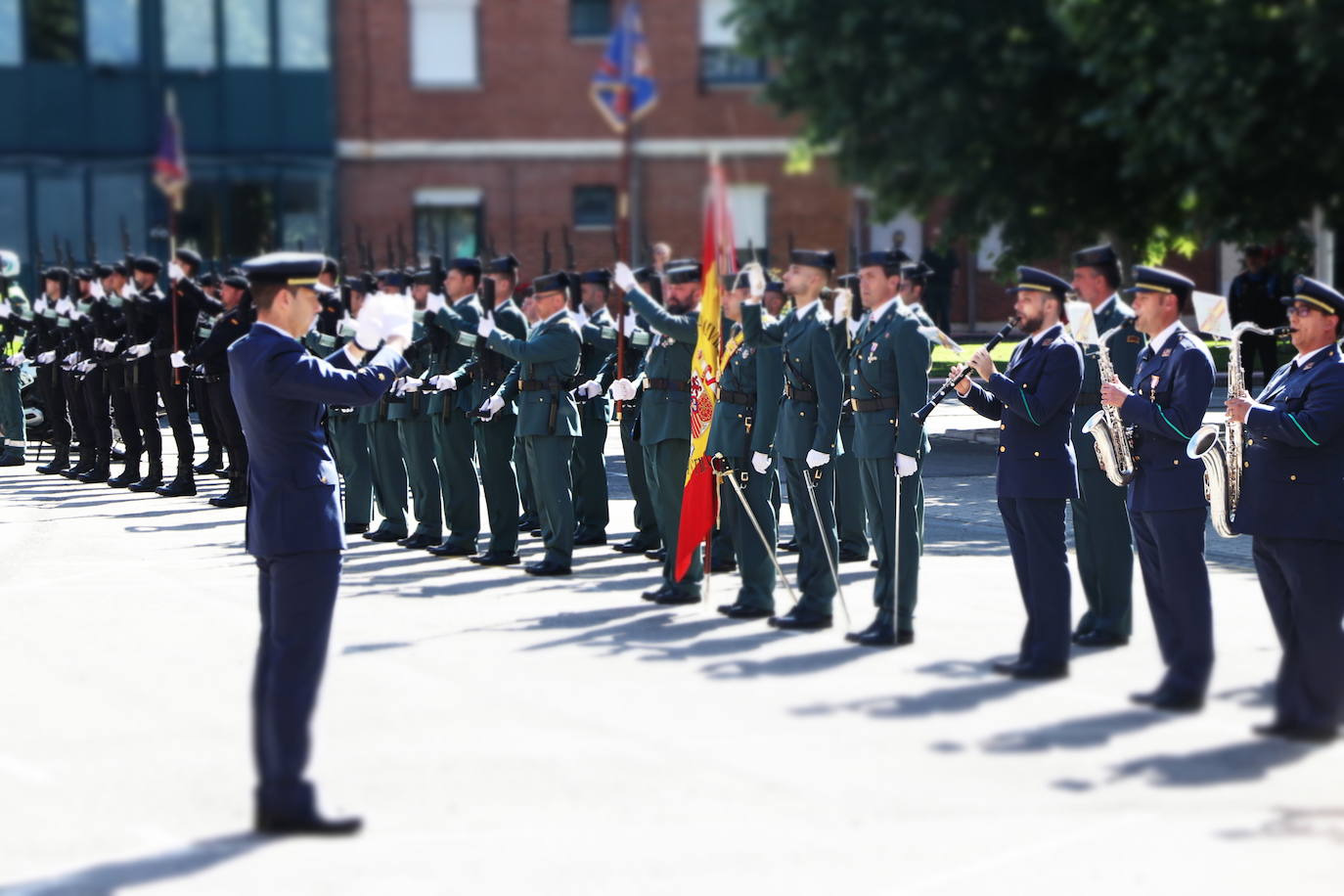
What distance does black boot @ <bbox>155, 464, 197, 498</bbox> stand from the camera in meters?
18.6

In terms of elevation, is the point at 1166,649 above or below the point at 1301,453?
below

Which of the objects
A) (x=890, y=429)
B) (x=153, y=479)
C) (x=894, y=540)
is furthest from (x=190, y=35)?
(x=894, y=540)

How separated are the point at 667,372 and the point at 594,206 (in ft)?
75.9

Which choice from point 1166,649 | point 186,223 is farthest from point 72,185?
point 1166,649

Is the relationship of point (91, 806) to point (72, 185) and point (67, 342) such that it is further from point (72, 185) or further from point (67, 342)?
point (72, 185)

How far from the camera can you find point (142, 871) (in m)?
6.72

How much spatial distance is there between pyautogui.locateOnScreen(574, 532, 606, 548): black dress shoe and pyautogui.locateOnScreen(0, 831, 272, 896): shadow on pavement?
7.94m

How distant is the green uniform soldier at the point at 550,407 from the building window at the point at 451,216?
2111cm

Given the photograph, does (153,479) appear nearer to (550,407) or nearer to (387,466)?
(387,466)

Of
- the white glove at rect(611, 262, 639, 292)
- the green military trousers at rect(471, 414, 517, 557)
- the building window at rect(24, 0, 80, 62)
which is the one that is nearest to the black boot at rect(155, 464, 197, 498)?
the green military trousers at rect(471, 414, 517, 557)

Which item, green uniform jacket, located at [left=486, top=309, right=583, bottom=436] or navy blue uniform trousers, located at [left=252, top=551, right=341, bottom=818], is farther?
green uniform jacket, located at [left=486, top=309, right=583, bottom=436]

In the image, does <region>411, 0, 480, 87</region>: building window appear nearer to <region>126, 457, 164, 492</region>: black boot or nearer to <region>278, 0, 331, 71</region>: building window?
<region>278, 0, 331, 71</region>: building window

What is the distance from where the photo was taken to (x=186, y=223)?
36.0 m

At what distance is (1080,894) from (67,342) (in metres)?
16.6
